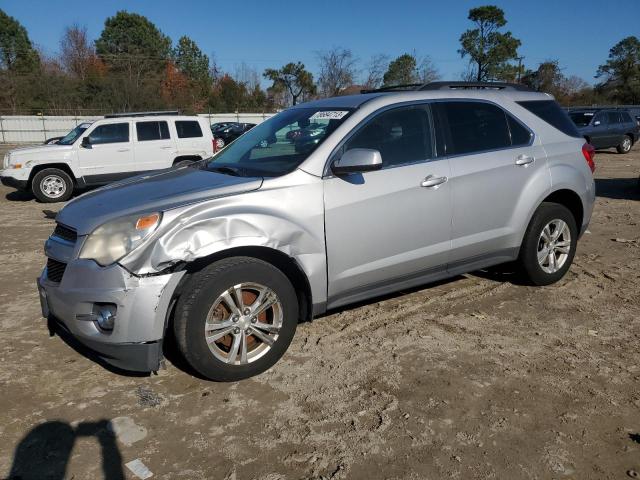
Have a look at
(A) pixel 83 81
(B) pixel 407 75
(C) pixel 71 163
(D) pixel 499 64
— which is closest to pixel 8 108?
(A) pixel 83 81

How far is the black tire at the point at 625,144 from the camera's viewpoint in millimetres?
20314

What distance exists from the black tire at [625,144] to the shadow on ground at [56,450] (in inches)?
865

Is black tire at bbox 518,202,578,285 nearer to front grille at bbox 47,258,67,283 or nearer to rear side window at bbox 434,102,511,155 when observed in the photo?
rear side window at bbox 434,102,511,155

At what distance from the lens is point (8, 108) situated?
44.9 m

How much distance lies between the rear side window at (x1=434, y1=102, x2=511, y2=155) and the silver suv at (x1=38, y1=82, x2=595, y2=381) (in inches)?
0.5

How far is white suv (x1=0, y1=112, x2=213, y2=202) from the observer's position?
37.6 ft

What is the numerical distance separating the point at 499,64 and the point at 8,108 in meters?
44.8

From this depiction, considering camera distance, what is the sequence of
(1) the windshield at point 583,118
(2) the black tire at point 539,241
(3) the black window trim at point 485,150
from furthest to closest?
1. (1) the windshield at point 583,118
2. (2) the black tire at point 539,241
3. (3) the black window trim at point 485,150

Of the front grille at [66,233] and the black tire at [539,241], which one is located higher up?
the front grille at [66,233]

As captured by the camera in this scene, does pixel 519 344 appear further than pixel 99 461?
Yes

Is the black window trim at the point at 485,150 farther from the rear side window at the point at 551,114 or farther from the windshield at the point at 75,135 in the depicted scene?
the windshield at the point at 75,135

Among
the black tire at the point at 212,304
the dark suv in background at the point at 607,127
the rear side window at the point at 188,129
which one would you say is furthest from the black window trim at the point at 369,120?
the dark suv in background at the point at 607,127

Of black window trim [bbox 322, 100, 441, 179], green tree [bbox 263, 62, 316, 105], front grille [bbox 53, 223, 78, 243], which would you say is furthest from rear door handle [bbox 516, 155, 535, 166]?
green tree [bbox 263, 62, 316, 105]

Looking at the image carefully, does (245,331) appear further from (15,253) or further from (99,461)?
(15,253)
